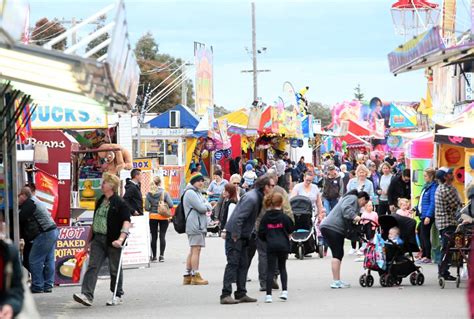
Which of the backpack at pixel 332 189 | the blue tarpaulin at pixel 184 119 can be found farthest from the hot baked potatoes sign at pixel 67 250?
the blue tarpaulin at pixel 184 119

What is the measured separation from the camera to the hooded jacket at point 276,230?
15.9 m

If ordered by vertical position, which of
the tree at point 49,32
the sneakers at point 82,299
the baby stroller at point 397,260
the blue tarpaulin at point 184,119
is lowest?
the sneakers at point 82,299

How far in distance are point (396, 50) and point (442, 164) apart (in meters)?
5.77

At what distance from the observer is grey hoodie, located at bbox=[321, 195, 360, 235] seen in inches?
699

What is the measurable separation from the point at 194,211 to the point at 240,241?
2363 mm

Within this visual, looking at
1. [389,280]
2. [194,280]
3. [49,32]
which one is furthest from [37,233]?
[49,32]

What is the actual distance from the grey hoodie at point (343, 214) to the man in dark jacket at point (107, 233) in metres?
3.55

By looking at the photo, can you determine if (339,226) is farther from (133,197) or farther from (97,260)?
(133,197)

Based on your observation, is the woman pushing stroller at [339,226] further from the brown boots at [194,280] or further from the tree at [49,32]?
the tree at [49,32]

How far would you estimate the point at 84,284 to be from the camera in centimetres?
1580

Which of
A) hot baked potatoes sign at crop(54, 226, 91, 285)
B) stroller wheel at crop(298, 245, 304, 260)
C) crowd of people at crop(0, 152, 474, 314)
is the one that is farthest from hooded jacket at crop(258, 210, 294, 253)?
stroller wheel at crop(298, 245, 304, 260)

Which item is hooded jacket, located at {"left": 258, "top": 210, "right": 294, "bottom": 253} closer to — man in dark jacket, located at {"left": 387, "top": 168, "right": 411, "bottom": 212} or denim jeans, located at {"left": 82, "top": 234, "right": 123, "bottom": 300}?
denim jeans, located at {"left": 82, "top": 234, "right": 123, "bottom": 300}

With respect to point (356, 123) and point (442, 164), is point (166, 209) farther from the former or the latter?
point (356, 123)

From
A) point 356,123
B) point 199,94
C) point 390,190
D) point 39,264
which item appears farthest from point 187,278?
point 356,123
